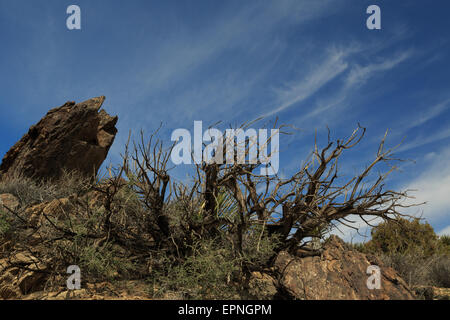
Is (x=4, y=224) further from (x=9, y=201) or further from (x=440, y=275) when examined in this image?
(x=440, y=275)

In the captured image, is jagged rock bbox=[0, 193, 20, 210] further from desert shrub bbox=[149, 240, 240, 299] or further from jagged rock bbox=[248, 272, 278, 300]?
jagged rock bbox=[248, 272, 278, 300]

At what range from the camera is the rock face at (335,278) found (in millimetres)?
4223

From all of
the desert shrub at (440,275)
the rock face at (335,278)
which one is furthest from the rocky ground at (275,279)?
the desert shrub at (440,275)

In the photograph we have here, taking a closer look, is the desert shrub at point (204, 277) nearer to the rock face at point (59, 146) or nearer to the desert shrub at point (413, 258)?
the desert shrub at point (413, 258)

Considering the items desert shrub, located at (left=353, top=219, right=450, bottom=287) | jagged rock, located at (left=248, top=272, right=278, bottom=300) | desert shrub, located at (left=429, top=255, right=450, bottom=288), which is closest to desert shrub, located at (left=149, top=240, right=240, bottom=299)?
jagged rock, located at (left=248, top=272, right=278, bottom=300)

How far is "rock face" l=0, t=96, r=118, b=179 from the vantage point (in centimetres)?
1182

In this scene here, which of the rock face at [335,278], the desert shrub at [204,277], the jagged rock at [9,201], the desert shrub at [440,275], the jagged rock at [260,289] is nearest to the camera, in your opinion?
the rock face at [335,278]

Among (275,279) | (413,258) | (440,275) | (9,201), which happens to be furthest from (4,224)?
(440,275)

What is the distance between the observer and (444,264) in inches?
348

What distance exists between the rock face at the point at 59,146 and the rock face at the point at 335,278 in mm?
8707

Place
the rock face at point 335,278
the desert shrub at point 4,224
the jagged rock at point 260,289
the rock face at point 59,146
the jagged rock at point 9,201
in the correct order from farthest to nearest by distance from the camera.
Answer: the rock face at point 59,146, the jagged rock at point 9,201, the desert shrub at point 4,224, the jagged rock at point 260,289, the rock face at point 335,278

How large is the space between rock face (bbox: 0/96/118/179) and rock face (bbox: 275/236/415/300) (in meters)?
8.71

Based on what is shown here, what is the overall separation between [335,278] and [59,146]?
33.5 feet
